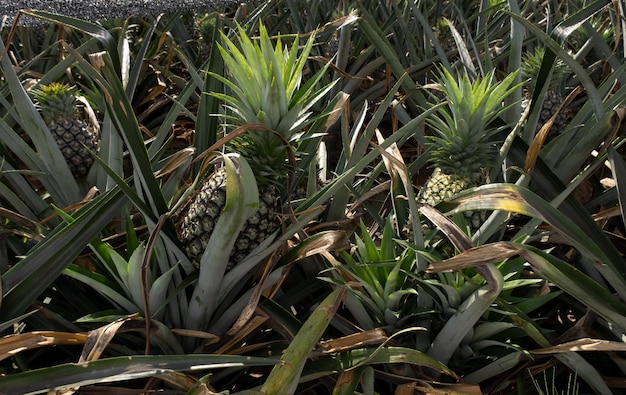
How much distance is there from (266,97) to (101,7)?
936 millimetres

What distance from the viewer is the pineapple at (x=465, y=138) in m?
0.91

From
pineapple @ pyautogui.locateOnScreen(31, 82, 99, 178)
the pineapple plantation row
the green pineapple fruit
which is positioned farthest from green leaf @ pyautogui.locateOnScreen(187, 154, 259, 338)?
the green pineapple fruit

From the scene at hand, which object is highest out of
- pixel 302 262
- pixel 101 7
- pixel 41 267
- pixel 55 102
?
pixel 101 7

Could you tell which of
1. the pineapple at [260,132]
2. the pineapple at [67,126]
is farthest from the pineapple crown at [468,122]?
the pineapple at [67,126]

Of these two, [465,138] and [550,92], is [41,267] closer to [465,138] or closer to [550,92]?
[465,138]

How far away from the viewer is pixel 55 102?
4.13ft

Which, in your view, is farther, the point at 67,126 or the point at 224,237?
the point at 67,126

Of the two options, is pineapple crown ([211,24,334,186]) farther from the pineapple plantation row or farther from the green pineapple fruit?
the green pineapple fruit

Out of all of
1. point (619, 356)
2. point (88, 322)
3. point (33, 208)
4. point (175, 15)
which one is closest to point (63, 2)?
point (175, 15)

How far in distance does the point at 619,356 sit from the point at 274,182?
0.53m

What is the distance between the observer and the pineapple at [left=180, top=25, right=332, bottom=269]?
31.7 inches

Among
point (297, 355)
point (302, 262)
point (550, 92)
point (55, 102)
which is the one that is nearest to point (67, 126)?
point (55, 102)

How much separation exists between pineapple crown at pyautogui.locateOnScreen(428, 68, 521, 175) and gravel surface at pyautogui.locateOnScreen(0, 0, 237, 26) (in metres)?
0.95

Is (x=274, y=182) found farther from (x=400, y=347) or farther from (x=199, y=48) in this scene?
(x=199, y=48)
